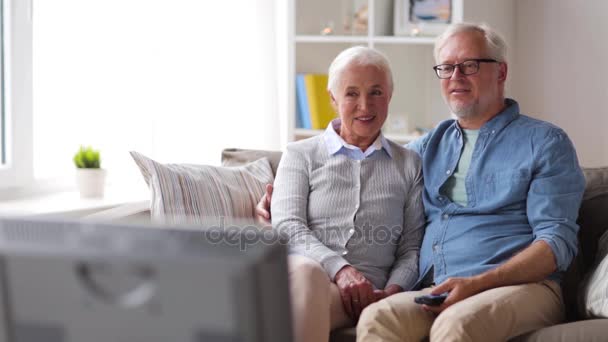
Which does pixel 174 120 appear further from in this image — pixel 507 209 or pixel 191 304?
pixel 191 304

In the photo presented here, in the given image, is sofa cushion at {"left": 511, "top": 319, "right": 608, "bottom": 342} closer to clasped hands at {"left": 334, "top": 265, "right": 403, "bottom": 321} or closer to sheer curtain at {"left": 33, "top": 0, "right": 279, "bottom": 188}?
clasped hands at {"left": 334, "top": 265, "right": 403, "bottom": 321}

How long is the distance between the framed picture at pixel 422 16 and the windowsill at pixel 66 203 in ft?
5.07

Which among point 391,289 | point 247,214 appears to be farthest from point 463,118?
point 247,214

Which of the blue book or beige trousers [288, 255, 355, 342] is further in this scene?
the blue book

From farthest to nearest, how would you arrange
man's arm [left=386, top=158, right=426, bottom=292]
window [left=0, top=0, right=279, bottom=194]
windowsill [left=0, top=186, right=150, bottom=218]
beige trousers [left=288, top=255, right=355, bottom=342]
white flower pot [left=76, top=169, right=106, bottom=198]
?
window [left=0, top=0, right=279, bottom=194], white flower pot [left=76, top=169, right=106, bottom=198], windowsill [left=0, top=186, right=150, bottom=218], man's arm [left=386, top=158, right=426, bottom=292], beige trousers [left=288, top=255, right=355, bottom=342]

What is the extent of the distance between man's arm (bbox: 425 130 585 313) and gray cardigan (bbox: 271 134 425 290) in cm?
27

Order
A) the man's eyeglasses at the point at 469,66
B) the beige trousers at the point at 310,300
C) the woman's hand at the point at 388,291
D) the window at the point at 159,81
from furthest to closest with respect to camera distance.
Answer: the window at the point at 159,81
the man's eyeglasses at the point at 469,66
the woman's hand at the point at 388,291
the beige trousers at the point at 310,300

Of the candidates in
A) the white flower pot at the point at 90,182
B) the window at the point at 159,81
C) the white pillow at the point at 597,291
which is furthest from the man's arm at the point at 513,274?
the window at the point at 159,81

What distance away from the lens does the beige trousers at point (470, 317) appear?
6.15 feet

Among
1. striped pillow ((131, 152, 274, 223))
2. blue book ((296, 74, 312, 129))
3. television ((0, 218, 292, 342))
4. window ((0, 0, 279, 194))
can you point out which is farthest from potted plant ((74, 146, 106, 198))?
television ((0, 218, 292, 342))

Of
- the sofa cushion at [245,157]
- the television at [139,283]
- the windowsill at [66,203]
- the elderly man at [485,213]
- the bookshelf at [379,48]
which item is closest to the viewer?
the television at [139,283]

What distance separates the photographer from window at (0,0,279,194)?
135 inches

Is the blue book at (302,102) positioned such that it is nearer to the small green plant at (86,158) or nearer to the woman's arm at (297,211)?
the small green plant at (86,158)

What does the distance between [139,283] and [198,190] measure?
1.87 metres
